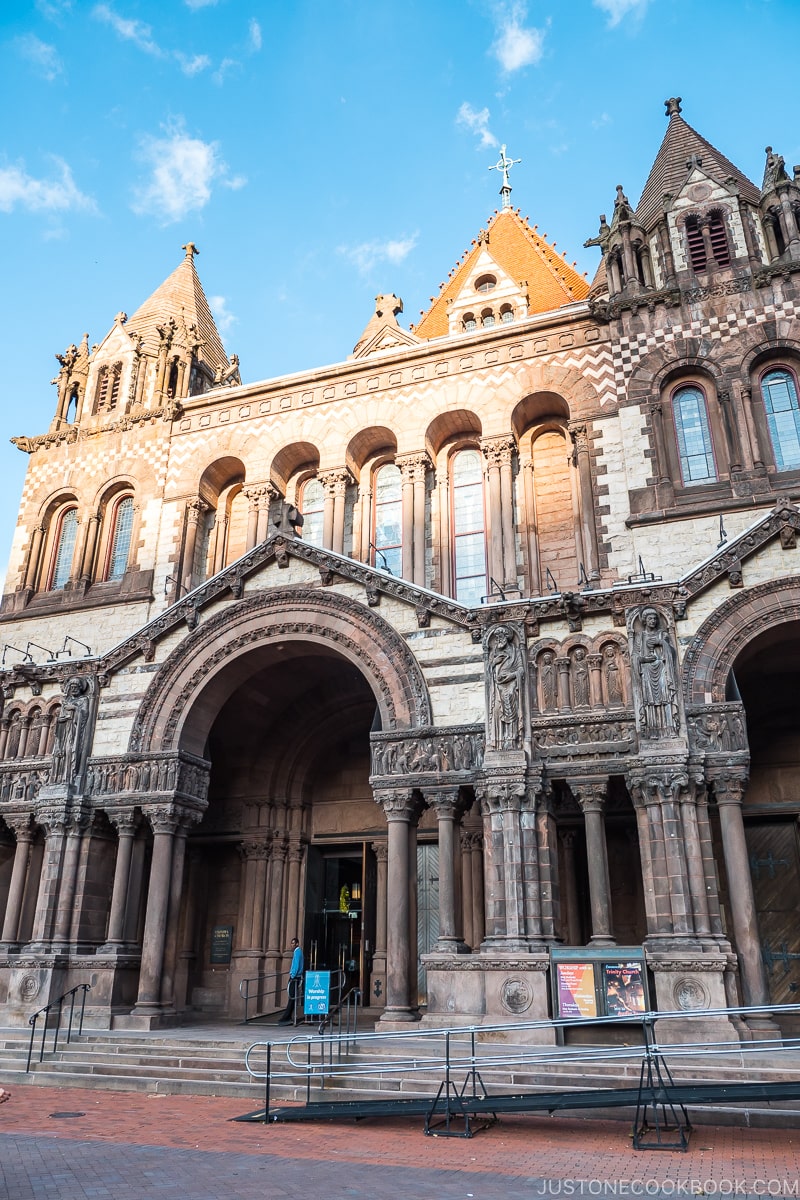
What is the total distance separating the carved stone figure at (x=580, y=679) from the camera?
58.0 feet

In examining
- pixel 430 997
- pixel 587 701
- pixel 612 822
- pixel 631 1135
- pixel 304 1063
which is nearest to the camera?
pixel 631 1135

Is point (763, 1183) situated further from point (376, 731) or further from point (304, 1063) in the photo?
point (376, 731)

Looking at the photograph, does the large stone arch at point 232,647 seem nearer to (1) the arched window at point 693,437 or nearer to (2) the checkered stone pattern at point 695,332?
(1) the arched window at point 693,437

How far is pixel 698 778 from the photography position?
53.2 ft

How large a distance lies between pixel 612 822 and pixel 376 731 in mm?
5832

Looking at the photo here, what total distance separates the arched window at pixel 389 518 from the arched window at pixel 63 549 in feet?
33.3

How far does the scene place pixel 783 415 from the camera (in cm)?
2312

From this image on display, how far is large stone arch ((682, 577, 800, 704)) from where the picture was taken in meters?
16.9

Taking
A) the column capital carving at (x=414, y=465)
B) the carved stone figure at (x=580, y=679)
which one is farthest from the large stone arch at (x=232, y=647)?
the column capital carving at (x=414, y=465)

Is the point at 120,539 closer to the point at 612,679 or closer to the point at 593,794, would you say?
the point at 612,679

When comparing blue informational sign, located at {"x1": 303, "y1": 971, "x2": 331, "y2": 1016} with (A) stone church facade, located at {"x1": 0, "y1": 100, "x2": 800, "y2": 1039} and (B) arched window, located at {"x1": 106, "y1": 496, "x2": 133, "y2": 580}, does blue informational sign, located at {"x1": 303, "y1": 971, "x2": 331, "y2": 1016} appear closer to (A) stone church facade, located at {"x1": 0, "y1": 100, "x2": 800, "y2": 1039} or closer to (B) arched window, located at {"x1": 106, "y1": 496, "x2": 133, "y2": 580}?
(A) stone church facade, located at {"x1": 0, "y1": 100, "x2": 800, "y2": 1039}

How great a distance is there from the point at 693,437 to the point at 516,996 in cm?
1483

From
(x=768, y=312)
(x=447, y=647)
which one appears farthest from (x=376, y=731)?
(x=768, y=312)

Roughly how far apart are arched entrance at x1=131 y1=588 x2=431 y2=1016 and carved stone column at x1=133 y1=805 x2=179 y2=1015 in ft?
0.42
